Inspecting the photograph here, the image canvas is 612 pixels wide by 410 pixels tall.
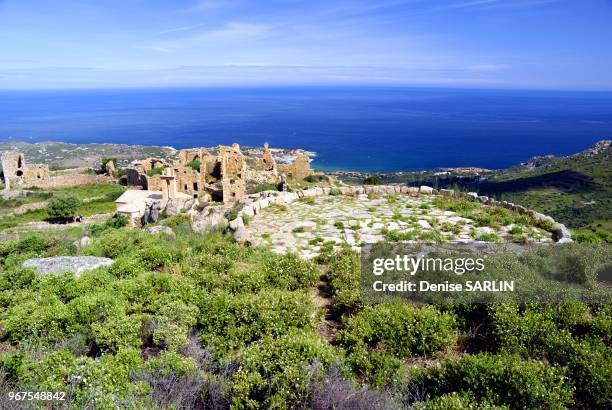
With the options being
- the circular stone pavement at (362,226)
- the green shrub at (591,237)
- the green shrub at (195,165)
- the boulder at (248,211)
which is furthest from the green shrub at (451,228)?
the green shrub at (195,165)

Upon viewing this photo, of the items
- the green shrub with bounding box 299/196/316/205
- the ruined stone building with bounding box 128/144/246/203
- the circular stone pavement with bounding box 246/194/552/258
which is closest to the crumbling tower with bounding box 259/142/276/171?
the ruined stone building with bounding box 128/144/246/203

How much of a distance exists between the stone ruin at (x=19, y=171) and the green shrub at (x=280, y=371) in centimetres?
4888

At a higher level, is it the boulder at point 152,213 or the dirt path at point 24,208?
the boulder at point 152,213

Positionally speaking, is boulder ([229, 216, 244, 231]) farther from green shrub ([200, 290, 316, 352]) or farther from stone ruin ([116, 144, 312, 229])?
stone ruin ([116, 144, 312, 229])

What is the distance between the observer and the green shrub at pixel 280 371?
4.36 meters

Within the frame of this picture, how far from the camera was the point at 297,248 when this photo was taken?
9477mm

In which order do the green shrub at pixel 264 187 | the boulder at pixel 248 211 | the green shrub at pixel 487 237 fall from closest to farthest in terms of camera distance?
the green shrub at pixel 487 237 < the boulder at pixel 248 211 < the green shrub at pixel 264 187

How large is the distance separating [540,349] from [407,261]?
8.75 ft

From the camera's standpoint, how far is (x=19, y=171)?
4478 cm

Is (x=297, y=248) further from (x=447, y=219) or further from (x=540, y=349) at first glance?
(x=540, y=349)

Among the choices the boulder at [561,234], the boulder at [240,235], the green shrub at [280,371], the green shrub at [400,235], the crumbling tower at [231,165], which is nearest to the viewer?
the green shrub at [280,371]

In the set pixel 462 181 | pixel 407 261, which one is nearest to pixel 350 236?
pixel 407 261

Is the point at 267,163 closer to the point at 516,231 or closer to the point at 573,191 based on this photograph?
the point at 516,231

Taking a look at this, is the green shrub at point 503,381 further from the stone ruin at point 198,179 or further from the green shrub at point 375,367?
the stone ruin at point 198,179
